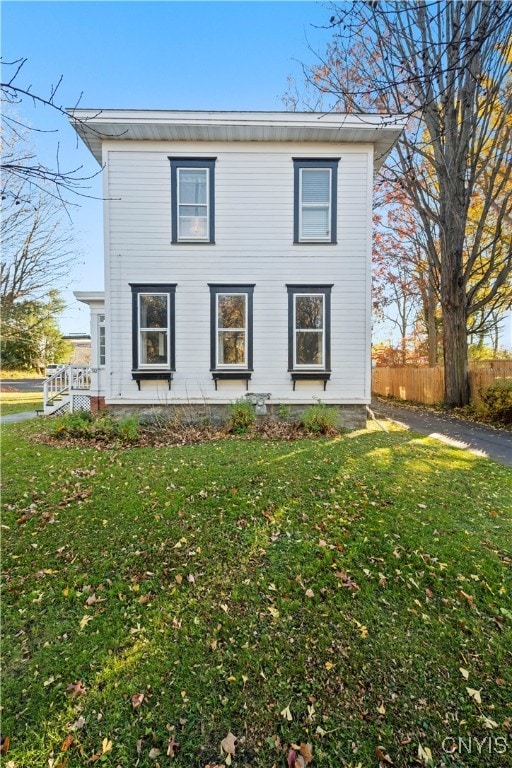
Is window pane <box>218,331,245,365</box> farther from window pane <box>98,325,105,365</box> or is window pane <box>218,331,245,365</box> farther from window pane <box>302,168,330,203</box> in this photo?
window pane <box>98,325,105,365</box>

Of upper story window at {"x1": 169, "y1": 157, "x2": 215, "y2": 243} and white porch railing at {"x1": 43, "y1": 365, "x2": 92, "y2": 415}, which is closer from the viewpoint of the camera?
upper story window at {"x1": 169, "y1": 157, "x2": 215, "y2": 243}

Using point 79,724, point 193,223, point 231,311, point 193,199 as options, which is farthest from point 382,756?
point 193,199

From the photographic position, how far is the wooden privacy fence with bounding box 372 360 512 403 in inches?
468

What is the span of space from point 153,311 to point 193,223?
2.47 m

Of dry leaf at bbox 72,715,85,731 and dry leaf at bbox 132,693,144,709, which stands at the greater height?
dry leaf at bbox 132,693,144,709

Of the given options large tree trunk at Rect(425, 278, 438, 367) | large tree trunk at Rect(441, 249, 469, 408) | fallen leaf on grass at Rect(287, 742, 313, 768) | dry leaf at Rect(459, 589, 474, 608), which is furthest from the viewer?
large tree trunk at Rect(425, 278, 438, 367)

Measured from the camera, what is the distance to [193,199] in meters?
8.91

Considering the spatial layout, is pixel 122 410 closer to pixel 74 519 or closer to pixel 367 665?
pixel 74 519

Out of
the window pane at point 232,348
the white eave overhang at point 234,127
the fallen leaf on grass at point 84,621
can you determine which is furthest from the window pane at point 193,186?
the fallen leaf on grass at point 84,621

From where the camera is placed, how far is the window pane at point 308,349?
9023 millimetres

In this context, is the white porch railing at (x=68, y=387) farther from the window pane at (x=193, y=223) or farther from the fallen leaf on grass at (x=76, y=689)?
the fallen leaf on grass at (x=76, y=689)

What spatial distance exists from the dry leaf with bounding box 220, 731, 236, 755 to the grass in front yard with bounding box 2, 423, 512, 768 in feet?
0.13

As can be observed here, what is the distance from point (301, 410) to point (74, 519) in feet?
19.7

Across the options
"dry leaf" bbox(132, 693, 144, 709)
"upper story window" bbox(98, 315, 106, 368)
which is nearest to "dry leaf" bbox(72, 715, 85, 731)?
"dry leaf" bbox(132, 693, 144, 709)
